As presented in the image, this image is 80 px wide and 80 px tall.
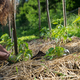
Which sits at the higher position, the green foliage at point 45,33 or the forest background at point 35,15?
the forest background at point 35,15

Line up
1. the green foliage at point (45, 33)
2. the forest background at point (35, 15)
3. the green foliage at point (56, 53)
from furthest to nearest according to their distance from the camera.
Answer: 1. the forest background at point (35, 15)
2. the green foliage at point (45, 33)
3. the green foliage at point (56, 53)

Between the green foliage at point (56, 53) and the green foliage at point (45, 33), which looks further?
the green foliage at point (45, 33)

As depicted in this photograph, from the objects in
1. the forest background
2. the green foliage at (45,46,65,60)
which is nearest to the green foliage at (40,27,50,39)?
the green foliage at (45,46,65,60)

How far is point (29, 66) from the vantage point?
1.47 m

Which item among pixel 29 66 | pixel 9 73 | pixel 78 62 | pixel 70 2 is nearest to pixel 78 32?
pixel 78 62

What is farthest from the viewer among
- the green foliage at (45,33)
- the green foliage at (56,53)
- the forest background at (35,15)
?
the forest background at (35,15)

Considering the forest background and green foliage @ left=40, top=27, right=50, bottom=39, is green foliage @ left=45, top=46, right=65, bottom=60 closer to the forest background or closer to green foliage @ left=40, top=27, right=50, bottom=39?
green foliage @ left=40, top=27, right=50, bottom=39

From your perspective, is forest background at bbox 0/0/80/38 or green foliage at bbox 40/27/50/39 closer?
green foliage at bbox 40/27/50/39

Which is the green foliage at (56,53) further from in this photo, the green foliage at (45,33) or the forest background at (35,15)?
the forest background at (35,15)

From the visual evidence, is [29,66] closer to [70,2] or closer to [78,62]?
[78,62]

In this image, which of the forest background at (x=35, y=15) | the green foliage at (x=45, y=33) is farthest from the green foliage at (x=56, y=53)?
the forest background at (x=35, y=15)

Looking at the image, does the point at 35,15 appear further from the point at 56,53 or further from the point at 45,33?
the point at 56,53

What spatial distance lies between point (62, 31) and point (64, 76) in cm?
172

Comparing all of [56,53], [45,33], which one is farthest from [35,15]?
[56,53]
